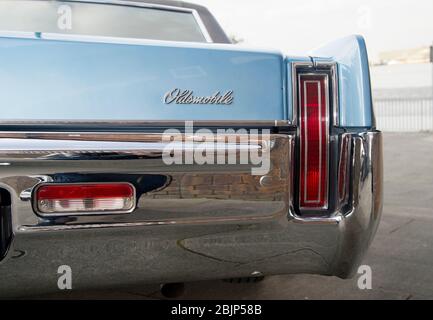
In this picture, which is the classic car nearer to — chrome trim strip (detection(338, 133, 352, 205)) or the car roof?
chrome trim strip (detection(338, 133, 352, 205))

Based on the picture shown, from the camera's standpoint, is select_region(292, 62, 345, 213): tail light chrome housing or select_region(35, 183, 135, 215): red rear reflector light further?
select_region(292, 62, 345, 213): tail light chrome housing

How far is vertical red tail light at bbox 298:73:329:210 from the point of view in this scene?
5.89ft

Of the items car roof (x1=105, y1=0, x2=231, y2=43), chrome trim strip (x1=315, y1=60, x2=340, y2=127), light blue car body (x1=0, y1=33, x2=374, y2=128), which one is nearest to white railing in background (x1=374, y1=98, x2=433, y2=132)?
car roof (x1=105, y1=0, x2=231, y2=43)

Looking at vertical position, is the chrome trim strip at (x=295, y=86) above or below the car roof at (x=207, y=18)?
below

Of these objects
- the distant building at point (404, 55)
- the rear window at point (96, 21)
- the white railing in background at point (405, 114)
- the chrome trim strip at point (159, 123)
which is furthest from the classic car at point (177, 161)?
the distant building at point (404, 55)

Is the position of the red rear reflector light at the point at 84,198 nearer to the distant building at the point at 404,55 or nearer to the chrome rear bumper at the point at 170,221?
the chrome rear bumper at the point at 170,221

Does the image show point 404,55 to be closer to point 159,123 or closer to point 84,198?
point 159,123

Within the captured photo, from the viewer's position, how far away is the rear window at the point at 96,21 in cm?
267

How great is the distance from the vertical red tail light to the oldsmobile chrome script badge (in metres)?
0.29

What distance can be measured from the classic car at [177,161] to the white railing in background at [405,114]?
2006cm

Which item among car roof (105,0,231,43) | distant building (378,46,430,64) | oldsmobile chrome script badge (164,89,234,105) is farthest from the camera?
distant building (378,46,430,64)

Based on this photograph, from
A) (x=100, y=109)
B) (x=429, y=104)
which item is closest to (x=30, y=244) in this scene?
(x=100, y=109)
